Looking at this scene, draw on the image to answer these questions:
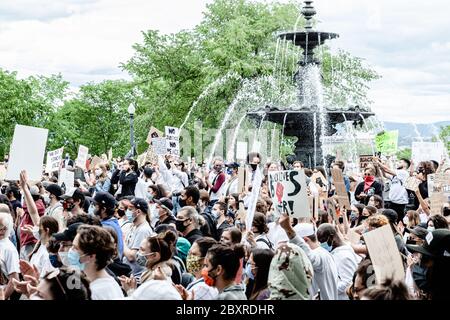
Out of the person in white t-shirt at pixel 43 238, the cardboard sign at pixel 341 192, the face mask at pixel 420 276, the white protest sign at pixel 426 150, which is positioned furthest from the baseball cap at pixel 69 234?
the white protest sign at pixel 426 150

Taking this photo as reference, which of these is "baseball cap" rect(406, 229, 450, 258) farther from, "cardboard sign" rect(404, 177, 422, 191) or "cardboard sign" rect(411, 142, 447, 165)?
"cardboard sign" rect(411, 142, 447, 165)

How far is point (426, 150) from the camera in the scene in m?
19.7

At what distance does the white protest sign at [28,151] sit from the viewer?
40.4 ft

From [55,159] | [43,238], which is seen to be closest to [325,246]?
[43,238]

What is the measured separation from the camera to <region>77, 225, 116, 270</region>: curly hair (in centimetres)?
629

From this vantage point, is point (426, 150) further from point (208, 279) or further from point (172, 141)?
point (208, 279)

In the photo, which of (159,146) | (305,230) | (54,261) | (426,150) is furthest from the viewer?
(159,146)

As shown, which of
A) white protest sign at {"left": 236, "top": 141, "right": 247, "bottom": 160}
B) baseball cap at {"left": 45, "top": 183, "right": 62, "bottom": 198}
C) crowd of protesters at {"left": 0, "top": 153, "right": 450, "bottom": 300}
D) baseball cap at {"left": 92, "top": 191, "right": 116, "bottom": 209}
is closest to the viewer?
crowd of protesters at {"left": 0, "top": 153, "right": 450, "bottom": 300}

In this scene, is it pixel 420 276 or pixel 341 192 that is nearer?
pixel 420 276

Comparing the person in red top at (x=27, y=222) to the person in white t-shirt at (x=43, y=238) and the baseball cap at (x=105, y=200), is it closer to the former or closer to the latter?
the person in white t-shirt at (x=43, y=238)

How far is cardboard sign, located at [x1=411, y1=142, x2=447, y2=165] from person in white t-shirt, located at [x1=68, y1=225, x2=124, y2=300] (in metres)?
14.2

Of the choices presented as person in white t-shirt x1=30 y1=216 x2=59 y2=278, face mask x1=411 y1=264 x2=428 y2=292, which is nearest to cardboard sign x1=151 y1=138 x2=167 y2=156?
person in white t-shirt x1=30 y1=216 x2=59 y2=278

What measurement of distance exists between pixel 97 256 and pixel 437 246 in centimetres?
267

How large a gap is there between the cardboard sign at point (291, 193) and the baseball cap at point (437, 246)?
2019mm
